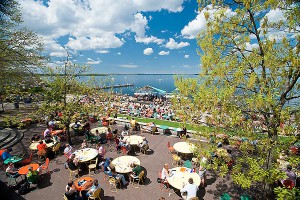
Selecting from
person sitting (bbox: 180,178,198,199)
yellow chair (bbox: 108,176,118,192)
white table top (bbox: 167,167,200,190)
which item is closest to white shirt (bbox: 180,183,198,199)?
person sitting (bbox: 180,178,198,199)

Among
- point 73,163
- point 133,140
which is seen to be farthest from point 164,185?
point 73,163

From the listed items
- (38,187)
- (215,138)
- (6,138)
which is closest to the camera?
(215,138)

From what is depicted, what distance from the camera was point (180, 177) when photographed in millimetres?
8703

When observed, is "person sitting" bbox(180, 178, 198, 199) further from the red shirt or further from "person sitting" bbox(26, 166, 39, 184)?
the red shirt

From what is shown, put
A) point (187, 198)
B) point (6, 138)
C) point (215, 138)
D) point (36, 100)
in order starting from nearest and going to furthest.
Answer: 1. point (215, 138)
2. point (187, 198)
3. point (36, 100)
4. point (6, 138)

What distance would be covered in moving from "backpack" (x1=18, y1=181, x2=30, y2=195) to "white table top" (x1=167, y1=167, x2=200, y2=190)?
7561 millimetres

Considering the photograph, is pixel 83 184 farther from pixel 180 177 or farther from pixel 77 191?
pixel 180 177

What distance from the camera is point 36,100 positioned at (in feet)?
43.7

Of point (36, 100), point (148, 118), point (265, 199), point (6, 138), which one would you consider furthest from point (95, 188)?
point (148, 118)

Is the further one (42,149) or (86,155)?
(42,149)

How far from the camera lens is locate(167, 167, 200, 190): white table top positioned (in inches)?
324

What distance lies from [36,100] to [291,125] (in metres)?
16.1

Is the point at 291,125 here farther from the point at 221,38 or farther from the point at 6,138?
the point at 6,138

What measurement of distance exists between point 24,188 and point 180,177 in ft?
27.2
